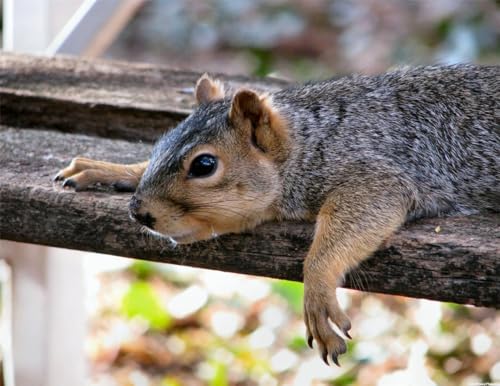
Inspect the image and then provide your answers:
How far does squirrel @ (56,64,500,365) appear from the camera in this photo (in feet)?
4.80

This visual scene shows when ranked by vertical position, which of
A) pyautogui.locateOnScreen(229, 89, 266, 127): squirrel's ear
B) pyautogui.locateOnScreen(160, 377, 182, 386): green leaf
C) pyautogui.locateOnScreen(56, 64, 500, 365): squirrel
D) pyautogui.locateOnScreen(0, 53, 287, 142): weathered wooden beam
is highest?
pyautogui.locateOnScreen(229, 89, 266, 127): squirrel's ear

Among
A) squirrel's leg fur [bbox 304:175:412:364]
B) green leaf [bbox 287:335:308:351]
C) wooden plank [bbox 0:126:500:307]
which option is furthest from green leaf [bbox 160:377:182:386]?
squirrel's leg fur [bbox 304:175:412:364]

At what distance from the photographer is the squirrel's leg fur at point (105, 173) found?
1632mm

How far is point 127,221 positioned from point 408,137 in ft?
1.66

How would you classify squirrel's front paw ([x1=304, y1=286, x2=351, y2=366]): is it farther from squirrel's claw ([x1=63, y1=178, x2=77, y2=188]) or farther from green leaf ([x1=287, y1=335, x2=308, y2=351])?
green leaf ([x1=287, y1=335, x2=308, y2=351])

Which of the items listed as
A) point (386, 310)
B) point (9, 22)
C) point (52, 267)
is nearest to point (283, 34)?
point (386, 310)

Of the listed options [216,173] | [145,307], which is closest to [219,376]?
[145,307]

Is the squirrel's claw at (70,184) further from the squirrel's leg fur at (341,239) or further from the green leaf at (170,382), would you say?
the green leaf at (170,382)

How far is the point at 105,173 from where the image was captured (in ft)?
5.41

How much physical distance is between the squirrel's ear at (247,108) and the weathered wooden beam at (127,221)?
18 cm

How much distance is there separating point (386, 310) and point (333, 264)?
5.20ft

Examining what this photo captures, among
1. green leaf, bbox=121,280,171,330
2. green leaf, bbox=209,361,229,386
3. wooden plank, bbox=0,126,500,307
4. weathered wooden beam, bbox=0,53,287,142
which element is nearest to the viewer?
wooden plank, bbox=0,126,500,307

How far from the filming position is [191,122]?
159 centimetres

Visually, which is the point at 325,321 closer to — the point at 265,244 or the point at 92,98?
the point at 265,244
